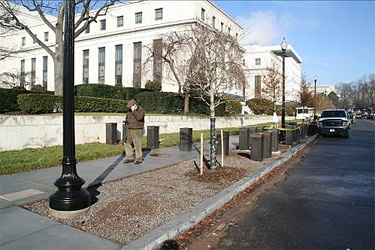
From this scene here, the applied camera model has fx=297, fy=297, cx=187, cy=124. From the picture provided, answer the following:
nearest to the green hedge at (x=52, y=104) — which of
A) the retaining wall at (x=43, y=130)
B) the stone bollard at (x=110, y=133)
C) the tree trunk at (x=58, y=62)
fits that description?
the retaining wall at (x=43, y=130)

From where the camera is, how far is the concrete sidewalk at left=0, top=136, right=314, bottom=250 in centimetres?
370

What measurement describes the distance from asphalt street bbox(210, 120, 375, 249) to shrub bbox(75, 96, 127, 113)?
11.8 metres

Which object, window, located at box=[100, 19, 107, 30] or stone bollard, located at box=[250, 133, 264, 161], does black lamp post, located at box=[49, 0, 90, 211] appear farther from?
window, located at box=[100, 19, 107, 30]

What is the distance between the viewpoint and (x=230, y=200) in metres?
6.07

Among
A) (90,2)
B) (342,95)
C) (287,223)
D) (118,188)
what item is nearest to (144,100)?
(90,2)

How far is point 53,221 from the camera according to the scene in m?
4.40

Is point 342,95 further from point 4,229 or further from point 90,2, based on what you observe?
point 4,229

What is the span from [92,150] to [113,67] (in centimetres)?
4089

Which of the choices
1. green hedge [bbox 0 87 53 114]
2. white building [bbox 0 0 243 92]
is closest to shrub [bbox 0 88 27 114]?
green hedge [bbox 0 87 53 114]

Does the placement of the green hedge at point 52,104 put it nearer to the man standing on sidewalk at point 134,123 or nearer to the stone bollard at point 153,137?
the stone bollard at point 153,137

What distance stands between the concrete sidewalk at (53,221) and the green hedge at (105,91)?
19893 millimetres

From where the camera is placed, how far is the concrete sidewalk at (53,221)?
146 inches

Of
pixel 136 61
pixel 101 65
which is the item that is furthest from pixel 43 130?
pixel 101 65

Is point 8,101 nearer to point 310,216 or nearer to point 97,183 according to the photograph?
point 97,183
